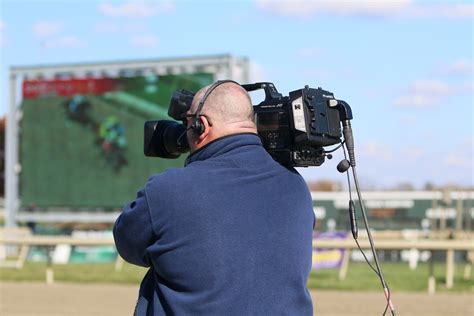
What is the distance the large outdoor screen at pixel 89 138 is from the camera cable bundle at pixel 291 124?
56.0ft

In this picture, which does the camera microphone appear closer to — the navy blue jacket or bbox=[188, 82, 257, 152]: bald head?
the navy blue jacket

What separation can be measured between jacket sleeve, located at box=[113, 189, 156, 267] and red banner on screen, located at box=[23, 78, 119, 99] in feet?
61.1

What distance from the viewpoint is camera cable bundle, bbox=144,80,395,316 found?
9.86 feet

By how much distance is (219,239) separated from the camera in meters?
2.78

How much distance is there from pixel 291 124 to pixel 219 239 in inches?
20.2

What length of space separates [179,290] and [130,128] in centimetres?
1820

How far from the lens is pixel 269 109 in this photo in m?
3.12

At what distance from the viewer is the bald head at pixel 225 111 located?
2.92m

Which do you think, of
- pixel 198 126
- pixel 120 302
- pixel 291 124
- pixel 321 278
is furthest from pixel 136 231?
pixel 321 278

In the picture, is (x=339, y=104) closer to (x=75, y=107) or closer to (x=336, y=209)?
(x=75, y=107)

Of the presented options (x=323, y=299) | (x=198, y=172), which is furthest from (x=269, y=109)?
(x=323, y=299)

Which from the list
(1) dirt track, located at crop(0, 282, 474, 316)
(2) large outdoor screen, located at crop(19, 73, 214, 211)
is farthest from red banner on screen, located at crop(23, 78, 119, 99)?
(1) dirt track, located at crop(0, 282, 474, 316)

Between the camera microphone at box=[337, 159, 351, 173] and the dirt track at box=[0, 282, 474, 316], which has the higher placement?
the camera microphone at box=[337, 159, 351, 173]

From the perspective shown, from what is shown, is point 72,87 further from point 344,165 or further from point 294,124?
point 294,124
